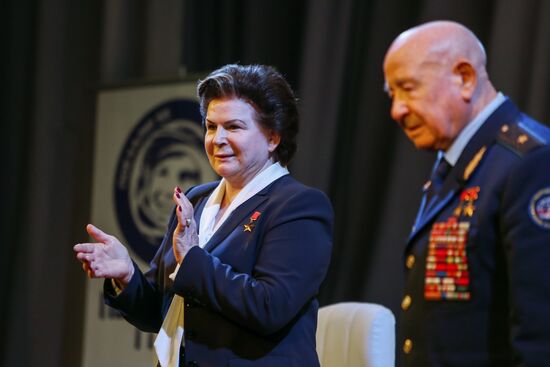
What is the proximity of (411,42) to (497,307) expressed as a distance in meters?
0.55

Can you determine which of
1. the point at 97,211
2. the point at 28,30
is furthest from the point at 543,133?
the point at 28,30

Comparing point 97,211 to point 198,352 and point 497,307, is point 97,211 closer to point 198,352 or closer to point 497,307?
point 198,352

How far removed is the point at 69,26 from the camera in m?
5.20

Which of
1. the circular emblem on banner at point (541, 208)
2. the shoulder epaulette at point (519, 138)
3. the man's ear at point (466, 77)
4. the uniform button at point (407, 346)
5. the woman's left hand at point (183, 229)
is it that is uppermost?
the man's ear at point (466, 77)

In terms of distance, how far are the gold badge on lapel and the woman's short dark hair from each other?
0.24m

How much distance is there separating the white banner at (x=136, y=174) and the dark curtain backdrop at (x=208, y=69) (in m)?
0.15

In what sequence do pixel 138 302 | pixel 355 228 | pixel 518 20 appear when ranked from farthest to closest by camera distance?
pixel 355 228, pixel 518 20, pixel 138 302

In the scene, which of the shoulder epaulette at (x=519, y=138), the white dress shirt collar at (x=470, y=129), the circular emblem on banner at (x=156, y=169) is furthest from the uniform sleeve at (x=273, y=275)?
the circular emblem on banner at (x=156, y=169)

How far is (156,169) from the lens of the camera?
4.25 m

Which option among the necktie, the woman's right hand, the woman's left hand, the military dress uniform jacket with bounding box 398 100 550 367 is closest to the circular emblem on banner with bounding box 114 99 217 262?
the woman's right hand

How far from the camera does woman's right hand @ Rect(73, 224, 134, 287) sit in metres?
2.35

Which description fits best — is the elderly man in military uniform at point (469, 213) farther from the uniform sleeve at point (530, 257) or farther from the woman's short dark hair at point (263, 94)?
the woman's short dark hair at point (263, 94)

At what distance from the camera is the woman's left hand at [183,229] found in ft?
7.46

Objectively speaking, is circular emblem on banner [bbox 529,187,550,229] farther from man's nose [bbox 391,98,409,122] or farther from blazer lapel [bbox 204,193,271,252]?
blazer lapel [bbox 204,193,271,252]
